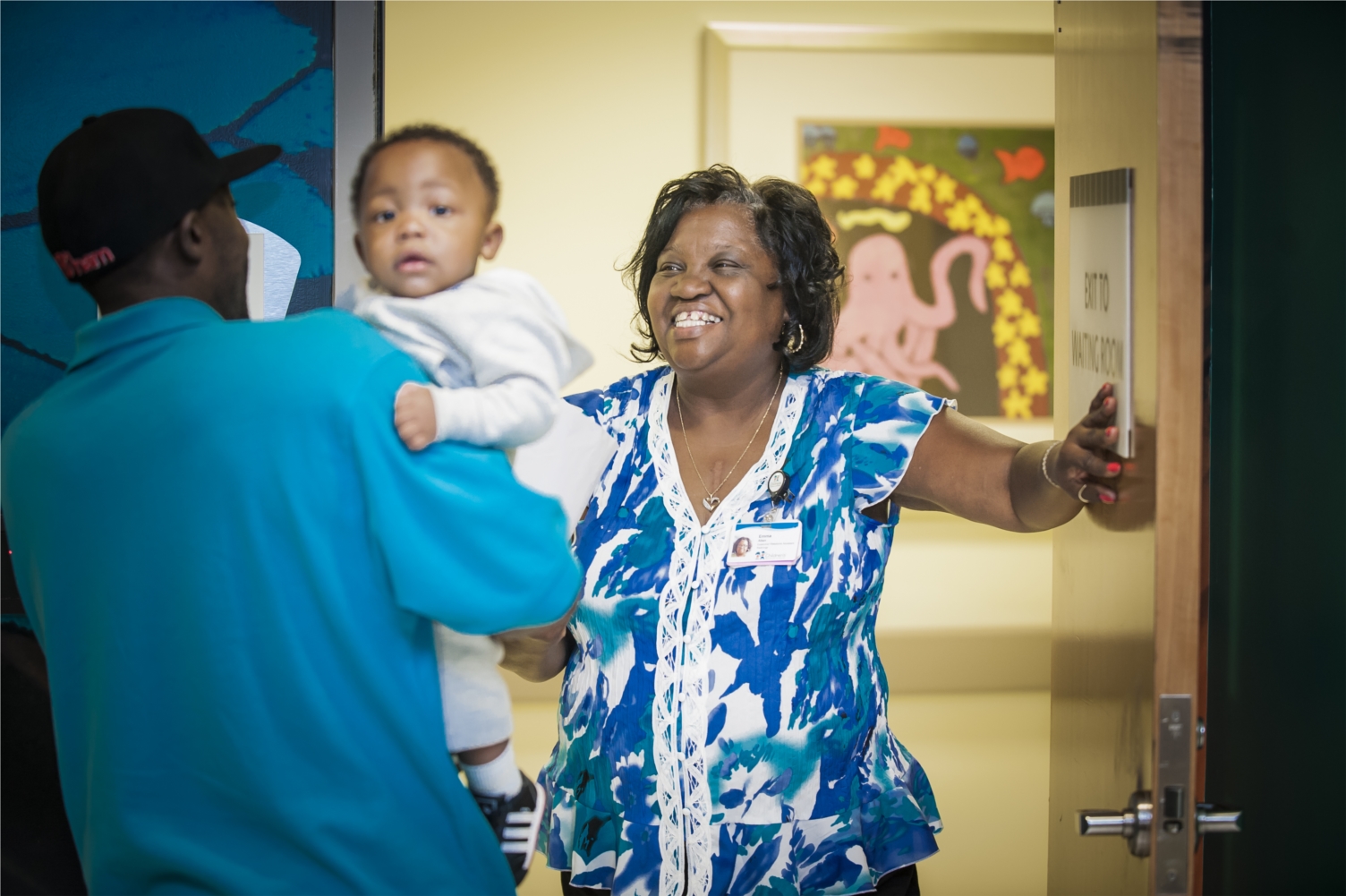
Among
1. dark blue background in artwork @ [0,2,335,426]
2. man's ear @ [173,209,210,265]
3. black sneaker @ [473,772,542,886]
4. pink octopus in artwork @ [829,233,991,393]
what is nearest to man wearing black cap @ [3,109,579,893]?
man's ear @ [173,209,210,265]

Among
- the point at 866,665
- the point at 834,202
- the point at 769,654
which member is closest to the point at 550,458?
the point at 769,654

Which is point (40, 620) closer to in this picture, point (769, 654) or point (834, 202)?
point (769, 654)

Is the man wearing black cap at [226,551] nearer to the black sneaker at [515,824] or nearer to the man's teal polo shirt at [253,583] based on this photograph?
the man's teal polo shirt at [253,583]

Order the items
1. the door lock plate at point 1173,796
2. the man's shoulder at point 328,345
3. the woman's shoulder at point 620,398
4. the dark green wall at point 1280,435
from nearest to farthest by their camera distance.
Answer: the man's shoulder at point 328,345 < the door lock plate at point 1173,796 < the dark green wall at point 1280,435 < the woman's shoulder at point 620,398

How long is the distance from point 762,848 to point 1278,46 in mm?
1401

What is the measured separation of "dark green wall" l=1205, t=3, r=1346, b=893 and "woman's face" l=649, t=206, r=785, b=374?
0.69 metres

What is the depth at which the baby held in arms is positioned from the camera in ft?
Result: 3.41

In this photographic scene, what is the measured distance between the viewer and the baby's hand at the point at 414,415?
3.21ft

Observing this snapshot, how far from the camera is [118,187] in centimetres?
100

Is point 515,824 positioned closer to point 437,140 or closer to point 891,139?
point 437,140

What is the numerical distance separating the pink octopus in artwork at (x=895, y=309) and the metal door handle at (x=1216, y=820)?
1914mm

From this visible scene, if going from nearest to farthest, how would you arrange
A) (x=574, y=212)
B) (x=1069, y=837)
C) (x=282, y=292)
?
(x=282, y=292), (x=1069, y=837), (x=574, y=212)

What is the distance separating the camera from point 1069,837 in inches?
61.8

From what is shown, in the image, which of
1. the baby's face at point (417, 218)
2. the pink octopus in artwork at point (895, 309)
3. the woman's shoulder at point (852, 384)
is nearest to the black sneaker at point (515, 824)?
the baby's face at point (417, 218)
